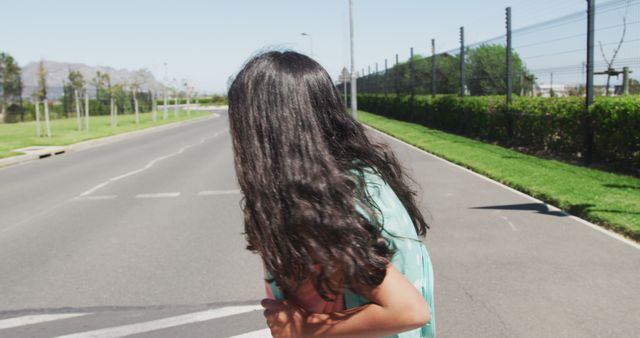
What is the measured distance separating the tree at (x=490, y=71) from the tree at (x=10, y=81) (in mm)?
35503

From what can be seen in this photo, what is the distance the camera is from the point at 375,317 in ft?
3.99

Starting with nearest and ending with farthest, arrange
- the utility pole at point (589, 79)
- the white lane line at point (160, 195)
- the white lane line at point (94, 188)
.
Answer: the white lane line at point (160, 195) < the white lane line at point (94, 188) < the utility pole at point (589, 79)

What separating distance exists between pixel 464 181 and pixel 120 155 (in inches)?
456

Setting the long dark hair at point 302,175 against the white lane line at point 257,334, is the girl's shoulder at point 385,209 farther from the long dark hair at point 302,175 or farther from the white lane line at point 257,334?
the white lane line at point 257,334

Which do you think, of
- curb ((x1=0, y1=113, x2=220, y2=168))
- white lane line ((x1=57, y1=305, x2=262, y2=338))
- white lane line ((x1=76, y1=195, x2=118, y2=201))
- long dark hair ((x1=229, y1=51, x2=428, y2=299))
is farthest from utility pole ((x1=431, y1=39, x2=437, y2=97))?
long dark hair ((x1=229, y1=51, x2=428, y2=299))

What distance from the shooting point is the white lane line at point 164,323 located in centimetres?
423

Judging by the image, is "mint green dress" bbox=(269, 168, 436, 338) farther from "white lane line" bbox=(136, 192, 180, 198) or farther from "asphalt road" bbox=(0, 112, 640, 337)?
"white lane line" bbox=(136, 192, 180, 198)

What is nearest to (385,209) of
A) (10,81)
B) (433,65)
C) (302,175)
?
(302,175)

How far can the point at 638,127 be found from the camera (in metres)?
10.4

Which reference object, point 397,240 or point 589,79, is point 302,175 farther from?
point 589,79

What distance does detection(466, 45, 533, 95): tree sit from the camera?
18547 mm

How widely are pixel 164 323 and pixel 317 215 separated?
356 cm

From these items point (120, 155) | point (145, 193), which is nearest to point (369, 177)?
point (145, 193)

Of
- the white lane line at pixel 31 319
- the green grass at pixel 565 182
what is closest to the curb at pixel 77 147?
the green grass at pixel 565 182
